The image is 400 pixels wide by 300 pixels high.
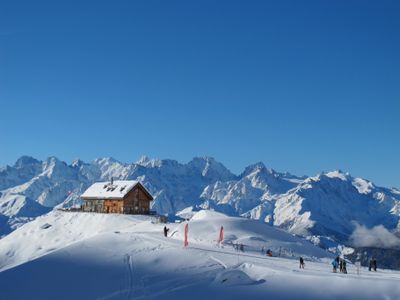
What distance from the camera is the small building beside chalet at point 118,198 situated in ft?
354

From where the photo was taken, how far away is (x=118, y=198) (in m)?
108

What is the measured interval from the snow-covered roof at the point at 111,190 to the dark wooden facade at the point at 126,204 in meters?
0.60

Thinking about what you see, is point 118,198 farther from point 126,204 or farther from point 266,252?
point 266,252

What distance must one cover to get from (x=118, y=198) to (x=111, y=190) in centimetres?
478

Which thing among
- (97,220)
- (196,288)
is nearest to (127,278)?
(196,288)

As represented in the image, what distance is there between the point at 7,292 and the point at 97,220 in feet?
181

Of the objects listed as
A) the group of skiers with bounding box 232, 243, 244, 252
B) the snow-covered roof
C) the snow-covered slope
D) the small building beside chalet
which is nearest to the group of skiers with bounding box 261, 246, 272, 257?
the snow-covered slope

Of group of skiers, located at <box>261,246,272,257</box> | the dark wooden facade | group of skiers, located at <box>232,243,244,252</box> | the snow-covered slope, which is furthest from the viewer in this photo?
the dark wooden facade

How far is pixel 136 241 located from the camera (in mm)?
54875

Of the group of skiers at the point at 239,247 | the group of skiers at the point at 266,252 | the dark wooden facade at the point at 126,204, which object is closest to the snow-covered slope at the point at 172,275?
the group of skiers at the point at 239,247

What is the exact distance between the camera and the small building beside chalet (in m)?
108

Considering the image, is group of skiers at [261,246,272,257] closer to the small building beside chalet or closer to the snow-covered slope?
the snow-covered slope

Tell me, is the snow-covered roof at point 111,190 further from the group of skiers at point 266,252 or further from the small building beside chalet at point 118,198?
the group of skiers at point 266,252

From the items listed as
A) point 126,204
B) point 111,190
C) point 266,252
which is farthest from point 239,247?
point 111,190
